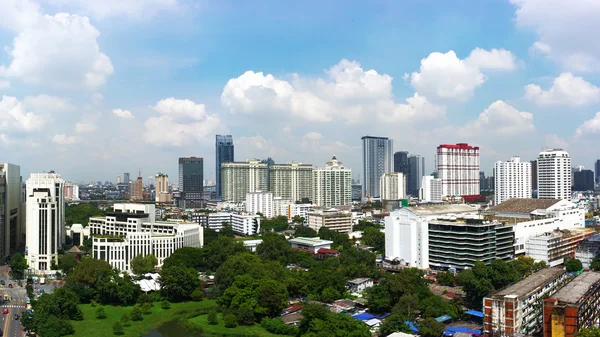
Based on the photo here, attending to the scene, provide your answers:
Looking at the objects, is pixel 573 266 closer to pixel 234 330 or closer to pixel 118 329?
pixel 234 330

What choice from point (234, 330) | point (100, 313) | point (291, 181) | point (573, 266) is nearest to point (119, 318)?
point (100, 313)

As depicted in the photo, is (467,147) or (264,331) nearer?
(264,331)

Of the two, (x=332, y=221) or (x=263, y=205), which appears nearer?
(x=332, y=221)

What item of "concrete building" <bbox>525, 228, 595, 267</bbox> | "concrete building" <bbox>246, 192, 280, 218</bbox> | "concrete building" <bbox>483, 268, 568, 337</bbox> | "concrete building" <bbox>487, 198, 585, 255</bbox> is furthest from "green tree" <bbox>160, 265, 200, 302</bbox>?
"concrete building" <bbox>246, 192, 280, 218</bbox>

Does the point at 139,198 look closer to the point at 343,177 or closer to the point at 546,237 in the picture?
the point at 343,177

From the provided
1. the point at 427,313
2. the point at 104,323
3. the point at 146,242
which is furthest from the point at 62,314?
the point at 427,313

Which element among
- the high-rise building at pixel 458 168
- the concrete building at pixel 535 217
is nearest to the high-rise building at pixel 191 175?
the high-rise building at pixel 458 168

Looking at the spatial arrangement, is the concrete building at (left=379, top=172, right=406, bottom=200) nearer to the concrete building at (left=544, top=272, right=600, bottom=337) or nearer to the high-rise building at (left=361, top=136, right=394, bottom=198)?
the high-rise building at (left=361, top=136, right=394, bottom=198)
